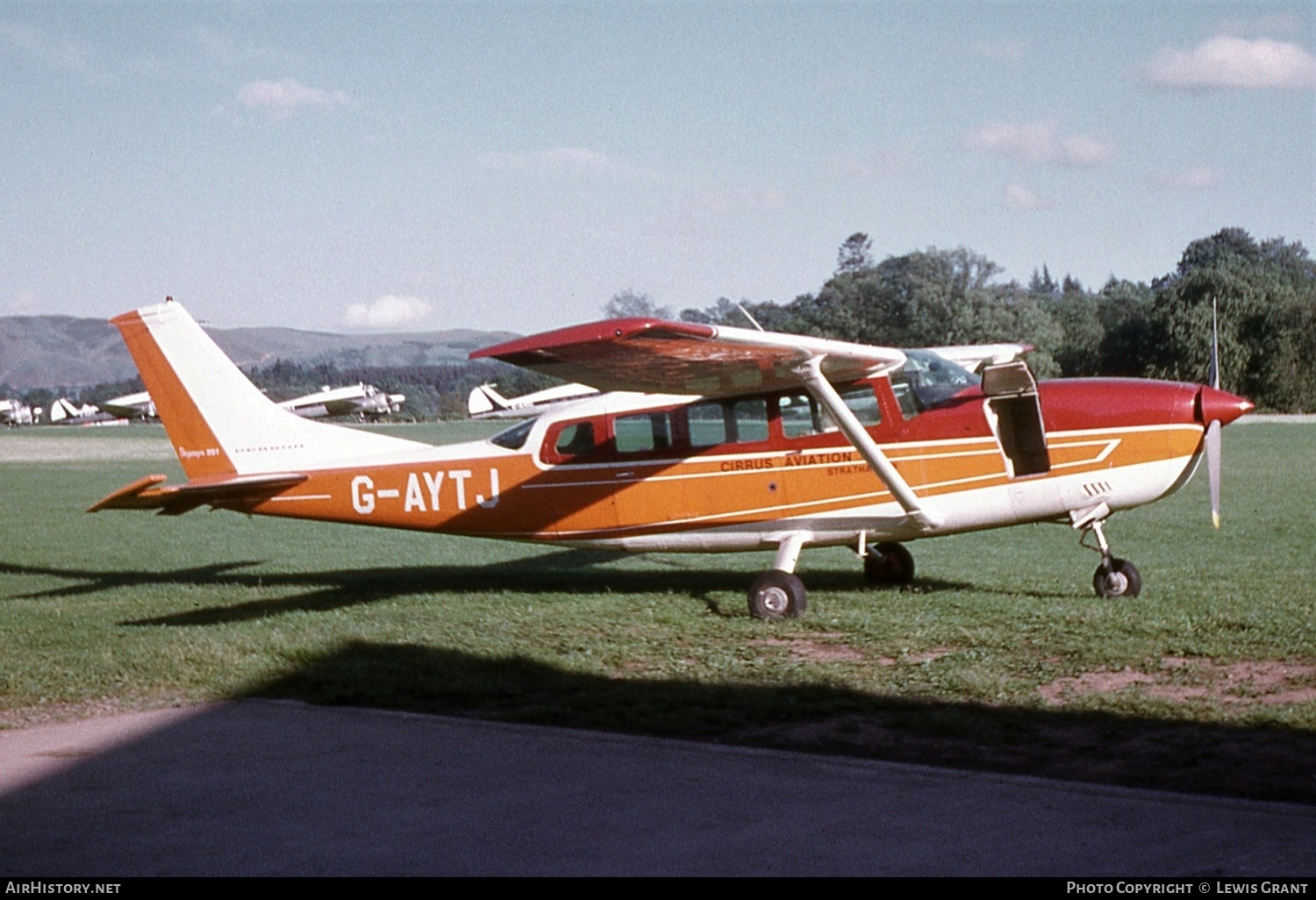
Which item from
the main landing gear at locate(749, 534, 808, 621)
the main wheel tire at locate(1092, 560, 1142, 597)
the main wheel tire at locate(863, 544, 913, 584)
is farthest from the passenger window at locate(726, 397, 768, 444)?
the main wheel tire at locate(1092, 560, 1142, 597)

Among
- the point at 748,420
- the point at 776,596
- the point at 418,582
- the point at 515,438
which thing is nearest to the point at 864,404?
the point at 748,420

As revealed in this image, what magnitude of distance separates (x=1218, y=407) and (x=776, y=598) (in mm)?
3999

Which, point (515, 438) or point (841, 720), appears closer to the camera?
point (841, 720)

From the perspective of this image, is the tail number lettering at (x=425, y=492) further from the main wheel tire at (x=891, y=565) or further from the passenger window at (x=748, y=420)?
the main wheel tire at (x=891, y=565)

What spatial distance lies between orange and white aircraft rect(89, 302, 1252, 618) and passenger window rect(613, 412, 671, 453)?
18 millimetres

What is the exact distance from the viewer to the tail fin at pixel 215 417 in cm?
1341

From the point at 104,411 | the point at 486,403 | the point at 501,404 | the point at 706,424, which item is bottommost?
the point at 706,424

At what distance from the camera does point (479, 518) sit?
12.9 meters

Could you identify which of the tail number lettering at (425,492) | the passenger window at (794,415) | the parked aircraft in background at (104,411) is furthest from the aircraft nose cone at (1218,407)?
the parked aircraft in background at (104,411)

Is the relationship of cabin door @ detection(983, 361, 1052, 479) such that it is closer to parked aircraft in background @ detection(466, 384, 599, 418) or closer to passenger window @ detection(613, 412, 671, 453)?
passenger window @ detection(613, 412, 671, 453)

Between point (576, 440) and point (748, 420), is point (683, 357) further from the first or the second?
point (576, 440)

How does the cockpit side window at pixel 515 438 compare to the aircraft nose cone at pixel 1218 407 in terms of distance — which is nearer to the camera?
the aircraft nose cone at pixel 1218 407

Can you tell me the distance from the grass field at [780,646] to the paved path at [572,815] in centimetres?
58

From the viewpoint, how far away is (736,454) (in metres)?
11.8
